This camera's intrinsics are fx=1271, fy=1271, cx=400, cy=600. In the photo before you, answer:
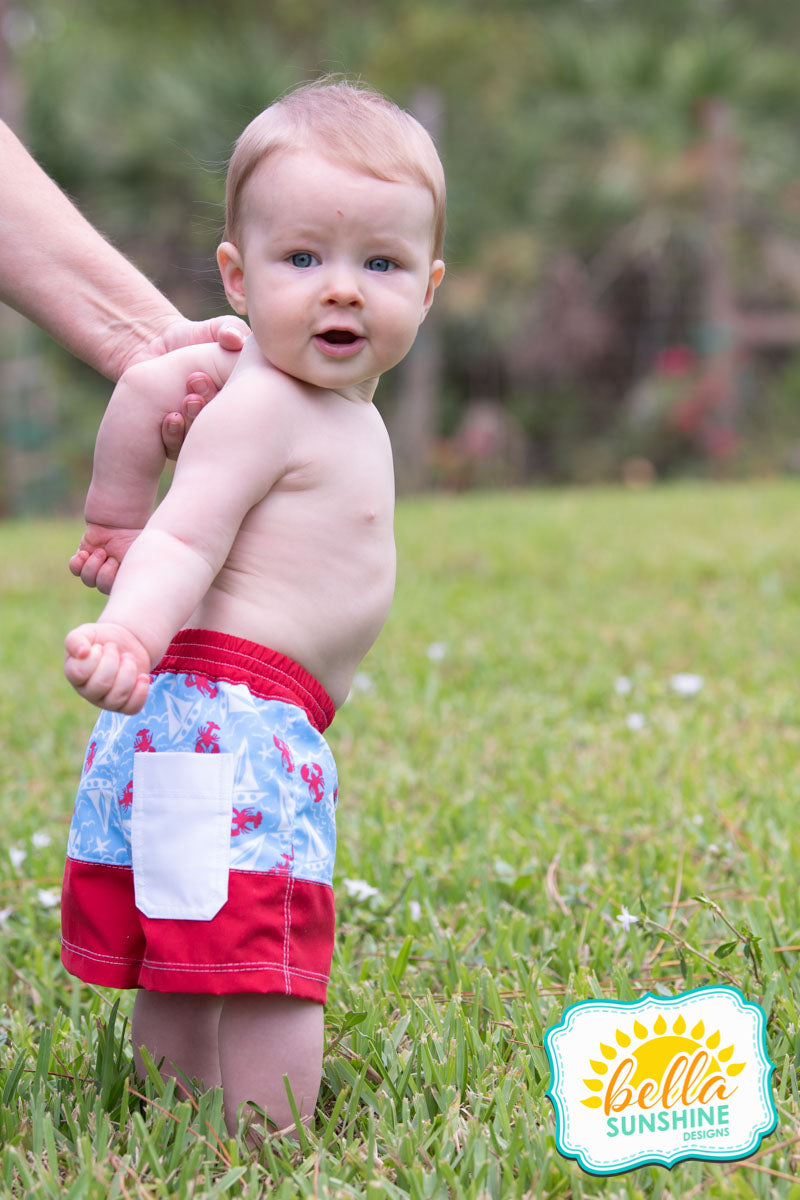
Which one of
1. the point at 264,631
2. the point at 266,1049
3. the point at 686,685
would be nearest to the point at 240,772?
the point at 264,631

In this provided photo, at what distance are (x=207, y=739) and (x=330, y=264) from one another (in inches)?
21.1

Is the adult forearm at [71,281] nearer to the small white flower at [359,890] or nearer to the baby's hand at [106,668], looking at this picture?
the baby's hand at [106,668]

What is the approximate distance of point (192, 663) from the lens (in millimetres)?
1418

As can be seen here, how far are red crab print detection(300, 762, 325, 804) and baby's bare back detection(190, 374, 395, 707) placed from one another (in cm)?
12

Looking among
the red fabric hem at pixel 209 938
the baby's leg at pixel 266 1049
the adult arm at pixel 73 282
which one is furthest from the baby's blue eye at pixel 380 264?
the baby's leg at pixel 266 1049

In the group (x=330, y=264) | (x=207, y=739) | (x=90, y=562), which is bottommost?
(x=207, y=739)

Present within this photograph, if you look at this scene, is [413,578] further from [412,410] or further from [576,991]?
[412,410]

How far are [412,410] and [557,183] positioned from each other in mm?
2971

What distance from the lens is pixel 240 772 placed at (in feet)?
4.48

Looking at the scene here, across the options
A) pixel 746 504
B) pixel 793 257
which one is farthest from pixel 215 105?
pixel 746 504

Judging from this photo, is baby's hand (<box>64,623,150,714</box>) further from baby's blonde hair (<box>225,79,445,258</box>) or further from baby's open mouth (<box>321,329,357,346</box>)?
baby's blonde hair (<box>225,79,445,258</box>)

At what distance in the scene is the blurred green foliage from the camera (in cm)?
1160

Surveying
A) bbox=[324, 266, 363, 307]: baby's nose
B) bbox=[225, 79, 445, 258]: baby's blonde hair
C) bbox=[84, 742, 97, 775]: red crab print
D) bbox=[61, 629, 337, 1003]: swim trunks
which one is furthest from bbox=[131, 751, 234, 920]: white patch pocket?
bbox=[225, 79, 445, 258]: baby's blonde hair

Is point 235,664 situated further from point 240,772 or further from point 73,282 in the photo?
point 73,282
